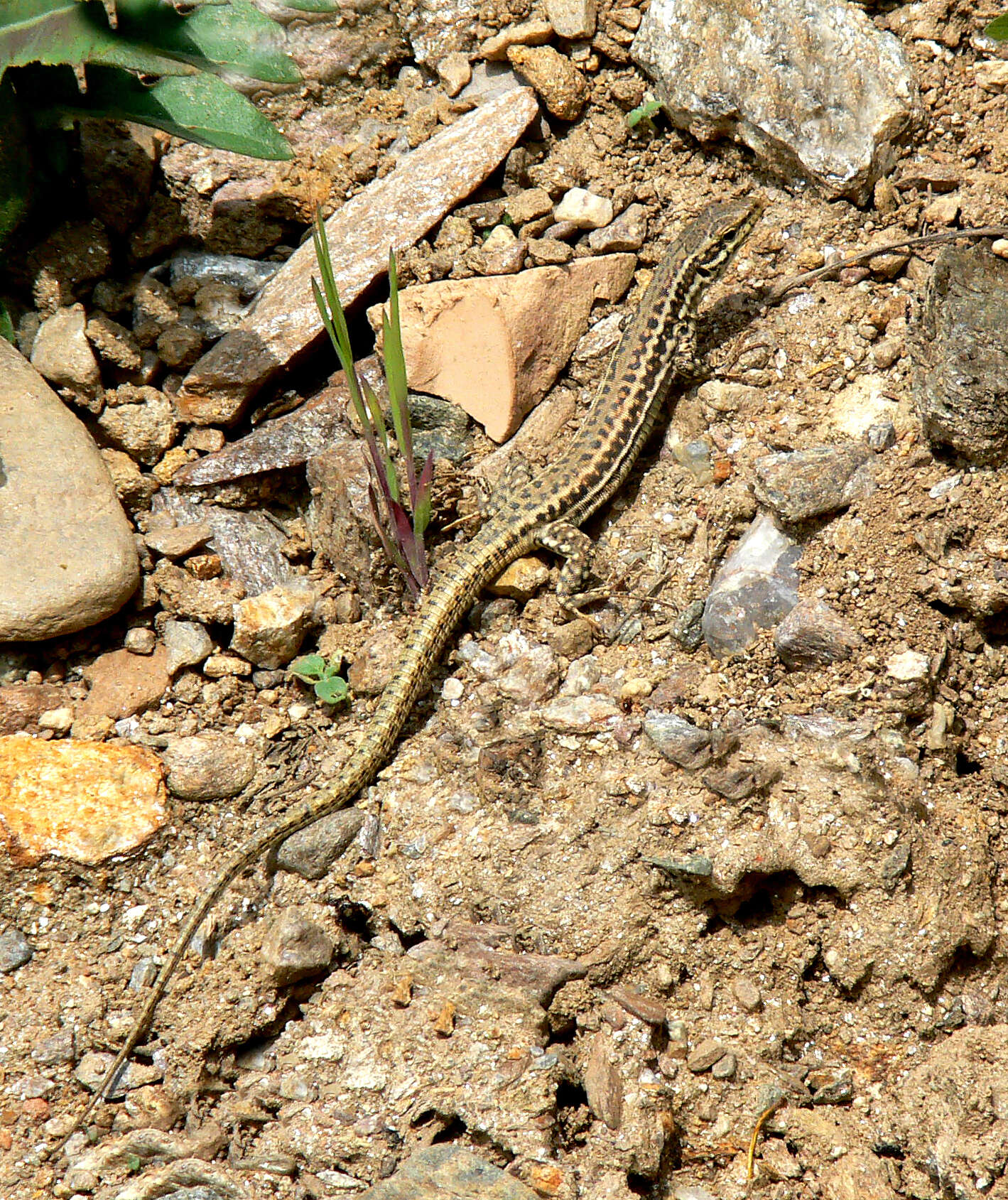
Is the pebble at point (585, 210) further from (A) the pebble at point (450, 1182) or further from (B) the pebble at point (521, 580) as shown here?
(A) the pebble at point (450, 1182)

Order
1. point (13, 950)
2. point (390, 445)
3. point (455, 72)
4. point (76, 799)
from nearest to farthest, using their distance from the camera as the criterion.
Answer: point (13, 950) → point (76, 799) → point (390, 445) → point (455, 72)

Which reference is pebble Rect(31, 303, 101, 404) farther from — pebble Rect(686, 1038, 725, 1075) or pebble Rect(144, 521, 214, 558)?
pebble Rect(686, 1038, 725, 1075)

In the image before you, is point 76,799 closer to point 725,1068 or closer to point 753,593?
point 725,1068

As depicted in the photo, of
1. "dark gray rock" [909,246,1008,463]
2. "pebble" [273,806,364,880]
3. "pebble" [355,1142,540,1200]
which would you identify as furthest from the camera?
"pebble" [273,806,364,880]

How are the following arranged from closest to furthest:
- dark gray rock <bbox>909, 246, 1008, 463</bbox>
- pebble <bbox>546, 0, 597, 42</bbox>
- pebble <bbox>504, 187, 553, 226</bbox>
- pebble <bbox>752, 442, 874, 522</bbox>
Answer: dark gray rock <bbox>909, 246, 1008, 463</bbox> < pebble <bbox>752, 442, 874, 522</bbox> < pebble <bbox>504, 187, 553, 226</bbox> < pebble <bbox>546, 0, 597, 42</bbox>

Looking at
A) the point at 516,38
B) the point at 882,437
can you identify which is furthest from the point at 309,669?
the point at 516,38

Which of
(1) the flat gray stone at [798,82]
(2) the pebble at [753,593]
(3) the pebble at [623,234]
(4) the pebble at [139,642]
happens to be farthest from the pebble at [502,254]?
(4) the pebble at [139,642]

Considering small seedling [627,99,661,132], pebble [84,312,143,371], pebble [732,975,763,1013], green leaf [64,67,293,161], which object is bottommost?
pebble [732,975,763,1013]

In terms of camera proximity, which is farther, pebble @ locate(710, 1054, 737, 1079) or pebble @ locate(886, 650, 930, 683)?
pebble @ locate(886, 650, 930, 683)

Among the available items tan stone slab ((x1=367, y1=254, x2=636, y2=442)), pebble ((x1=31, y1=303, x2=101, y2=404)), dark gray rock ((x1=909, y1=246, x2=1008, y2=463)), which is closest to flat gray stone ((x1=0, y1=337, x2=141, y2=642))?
pebble ((x1=31, y1=303, x2=101, y2=404))
